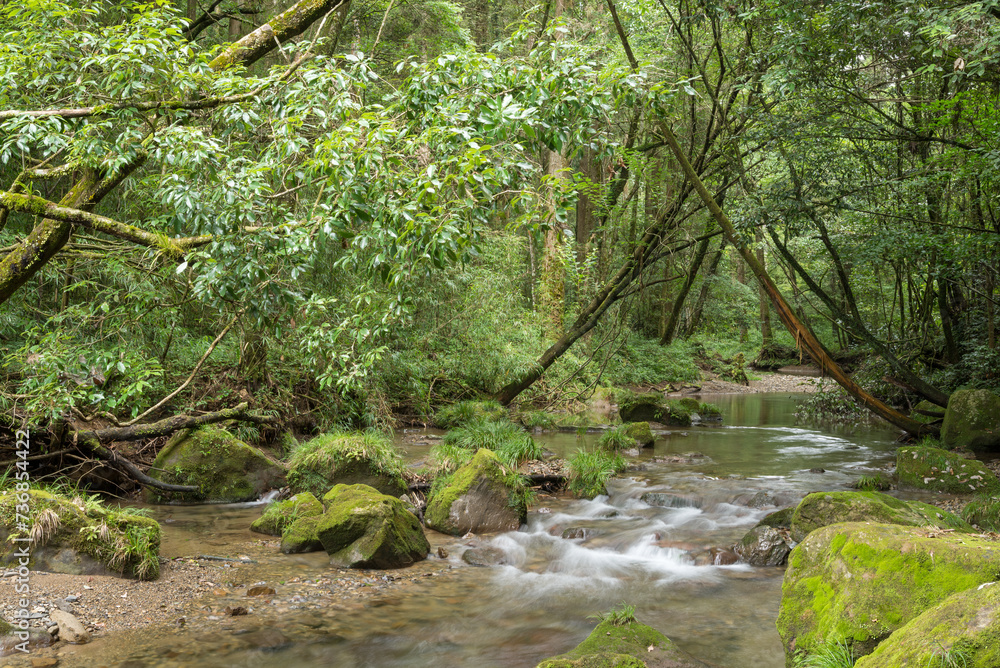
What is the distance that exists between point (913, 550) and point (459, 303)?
11.2 meters

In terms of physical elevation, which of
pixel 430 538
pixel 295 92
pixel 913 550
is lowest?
pixel 430 538

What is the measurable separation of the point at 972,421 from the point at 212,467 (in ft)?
43.1

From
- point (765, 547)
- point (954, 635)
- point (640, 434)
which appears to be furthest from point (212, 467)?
point (640, 434)

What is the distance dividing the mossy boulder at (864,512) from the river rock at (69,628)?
6701 mm

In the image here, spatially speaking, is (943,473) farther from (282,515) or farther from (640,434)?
(282,515)

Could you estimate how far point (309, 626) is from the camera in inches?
214

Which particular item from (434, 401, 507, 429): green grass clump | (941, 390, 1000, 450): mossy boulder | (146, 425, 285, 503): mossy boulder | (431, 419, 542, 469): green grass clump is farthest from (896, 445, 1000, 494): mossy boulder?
(146, 425, 285, 503): mossy boulder

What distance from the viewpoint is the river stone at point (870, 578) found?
3.88 meters

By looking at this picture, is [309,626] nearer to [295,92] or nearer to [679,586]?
[679,586]

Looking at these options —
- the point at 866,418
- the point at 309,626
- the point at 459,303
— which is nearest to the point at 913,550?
the point at 309,626

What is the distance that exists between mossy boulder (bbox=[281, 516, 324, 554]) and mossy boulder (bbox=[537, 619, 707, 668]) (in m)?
3.57

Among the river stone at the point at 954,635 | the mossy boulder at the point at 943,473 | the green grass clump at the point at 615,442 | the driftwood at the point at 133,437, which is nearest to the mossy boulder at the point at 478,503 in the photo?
the driftwood at the point at 133,437

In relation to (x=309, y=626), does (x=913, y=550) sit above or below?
above

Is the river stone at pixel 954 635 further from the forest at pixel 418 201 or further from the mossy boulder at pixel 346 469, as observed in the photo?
the mossy boulder at pixel 346 469
